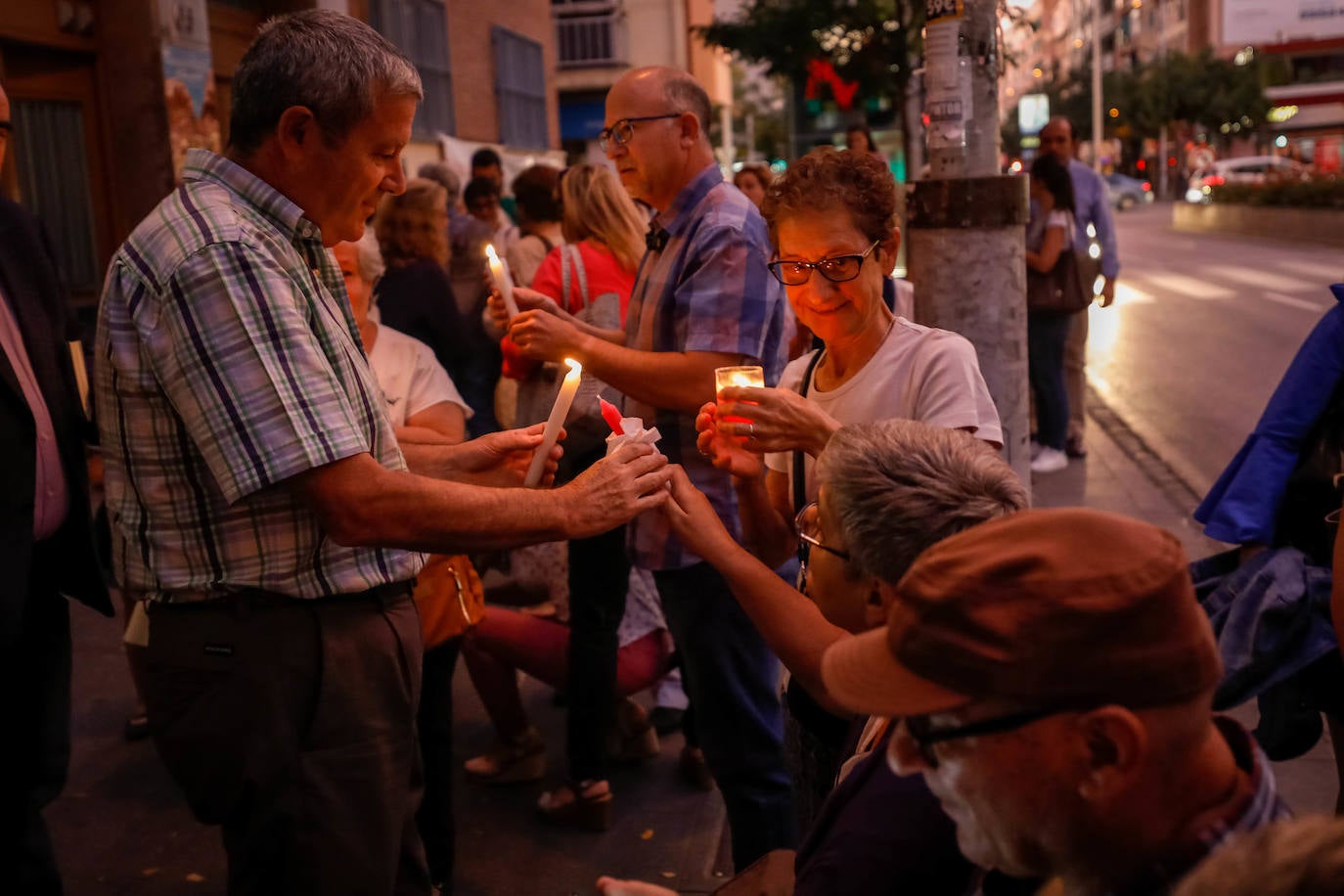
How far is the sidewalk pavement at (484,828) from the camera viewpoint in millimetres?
4070

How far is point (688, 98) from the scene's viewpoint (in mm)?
3574

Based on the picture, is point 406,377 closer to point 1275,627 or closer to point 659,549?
point 659,549

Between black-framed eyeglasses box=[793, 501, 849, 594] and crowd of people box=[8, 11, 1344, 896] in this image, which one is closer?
crowd of people box=[8, 11, 1344, 896]

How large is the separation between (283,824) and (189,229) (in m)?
1.10

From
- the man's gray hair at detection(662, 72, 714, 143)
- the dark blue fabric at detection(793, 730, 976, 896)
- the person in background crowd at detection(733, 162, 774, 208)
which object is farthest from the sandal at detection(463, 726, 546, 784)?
the person in background crowd at detection(733, 162, 774, 208)

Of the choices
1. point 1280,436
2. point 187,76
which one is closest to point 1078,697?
point 1280,436

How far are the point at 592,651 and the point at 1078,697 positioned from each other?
3051mm

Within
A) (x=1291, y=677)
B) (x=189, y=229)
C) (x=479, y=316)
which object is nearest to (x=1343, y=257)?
(x=479, y=316)

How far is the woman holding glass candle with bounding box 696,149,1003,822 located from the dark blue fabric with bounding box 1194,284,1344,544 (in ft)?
2.07

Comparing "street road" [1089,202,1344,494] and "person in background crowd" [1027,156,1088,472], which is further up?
"person in background crowd" [1027,156,1088,472]

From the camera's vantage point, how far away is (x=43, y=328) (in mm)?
3201

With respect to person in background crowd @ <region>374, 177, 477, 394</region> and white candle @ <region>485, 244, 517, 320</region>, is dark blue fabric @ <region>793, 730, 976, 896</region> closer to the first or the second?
white candle @ <region>485, 244, 517, 320</region>

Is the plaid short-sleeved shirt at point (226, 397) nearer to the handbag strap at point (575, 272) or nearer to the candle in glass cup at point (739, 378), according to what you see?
the candle in glass cup at point (739, 378)

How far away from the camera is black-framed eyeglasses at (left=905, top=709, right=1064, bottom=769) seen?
137 cm
